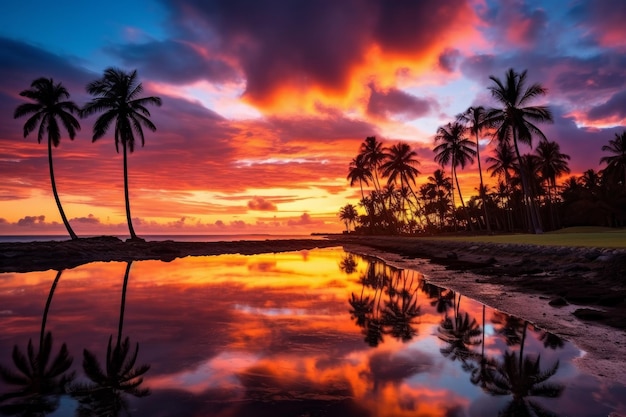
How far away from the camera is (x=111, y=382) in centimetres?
481

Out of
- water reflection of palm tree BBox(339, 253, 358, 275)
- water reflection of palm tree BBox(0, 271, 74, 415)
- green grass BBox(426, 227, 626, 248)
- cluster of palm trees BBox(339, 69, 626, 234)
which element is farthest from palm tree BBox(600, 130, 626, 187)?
water reflection of palm tree BBox(0, 271, 74, 415)

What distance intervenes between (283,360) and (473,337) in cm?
375

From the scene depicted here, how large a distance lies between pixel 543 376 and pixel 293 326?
4623mm

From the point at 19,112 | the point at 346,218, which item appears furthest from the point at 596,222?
the point at 346,218

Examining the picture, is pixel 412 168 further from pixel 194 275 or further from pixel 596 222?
pixel 194 275

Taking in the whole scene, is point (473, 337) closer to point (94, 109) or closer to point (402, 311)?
point (402, 311)

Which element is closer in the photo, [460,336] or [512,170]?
[460,336]

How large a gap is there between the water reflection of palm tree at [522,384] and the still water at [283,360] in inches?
0.8

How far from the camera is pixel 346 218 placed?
161 m

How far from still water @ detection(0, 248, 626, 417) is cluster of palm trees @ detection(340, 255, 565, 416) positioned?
3cm

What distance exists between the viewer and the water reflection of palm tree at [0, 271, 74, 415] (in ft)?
13.4

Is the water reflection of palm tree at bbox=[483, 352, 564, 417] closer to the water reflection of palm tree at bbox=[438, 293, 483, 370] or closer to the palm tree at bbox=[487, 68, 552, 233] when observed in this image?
the water reflection of palm tree at bbox=[438, 293, 483, 370]

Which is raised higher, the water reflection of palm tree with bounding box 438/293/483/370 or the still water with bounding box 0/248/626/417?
the still water with bounding box 0/248/626/417

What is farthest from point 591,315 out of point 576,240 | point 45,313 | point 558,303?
point 576,240
